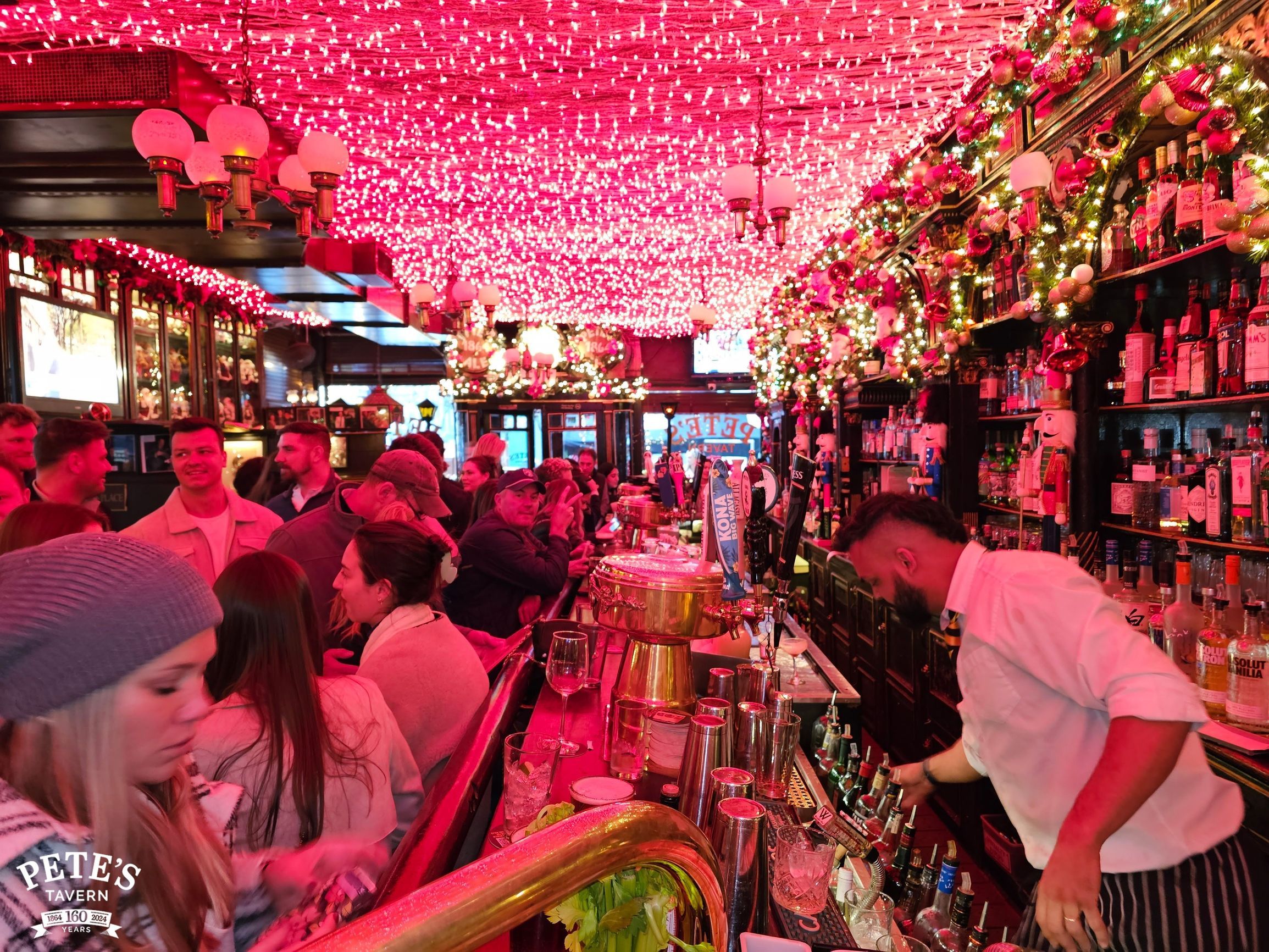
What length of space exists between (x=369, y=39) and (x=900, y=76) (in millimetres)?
2611

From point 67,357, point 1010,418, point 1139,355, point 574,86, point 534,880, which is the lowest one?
point 534,880

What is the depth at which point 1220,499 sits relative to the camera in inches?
113

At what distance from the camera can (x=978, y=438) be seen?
4809mm

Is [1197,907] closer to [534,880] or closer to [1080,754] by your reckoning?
[1080,754]

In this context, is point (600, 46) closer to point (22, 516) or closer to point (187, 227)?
point (22, 516)

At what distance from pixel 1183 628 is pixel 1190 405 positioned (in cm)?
79

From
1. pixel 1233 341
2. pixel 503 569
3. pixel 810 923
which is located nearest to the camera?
pixel 810 923

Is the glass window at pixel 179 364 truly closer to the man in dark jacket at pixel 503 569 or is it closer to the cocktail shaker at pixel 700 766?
the man in dark jacket at pixel 503 569

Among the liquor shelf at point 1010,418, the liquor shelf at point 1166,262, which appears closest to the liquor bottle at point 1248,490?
the liquor shelf at point 1166,262

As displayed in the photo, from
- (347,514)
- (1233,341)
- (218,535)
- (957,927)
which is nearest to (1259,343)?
(1233,341)

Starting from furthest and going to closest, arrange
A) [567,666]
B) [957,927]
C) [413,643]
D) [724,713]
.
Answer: [413,643] < [567,666] < [724,713] < [957,927]

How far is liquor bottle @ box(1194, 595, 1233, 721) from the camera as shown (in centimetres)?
258

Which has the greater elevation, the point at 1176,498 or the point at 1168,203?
the point at 1168,203

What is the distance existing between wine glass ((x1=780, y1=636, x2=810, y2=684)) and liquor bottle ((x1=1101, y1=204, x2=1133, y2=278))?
75.1 inches
